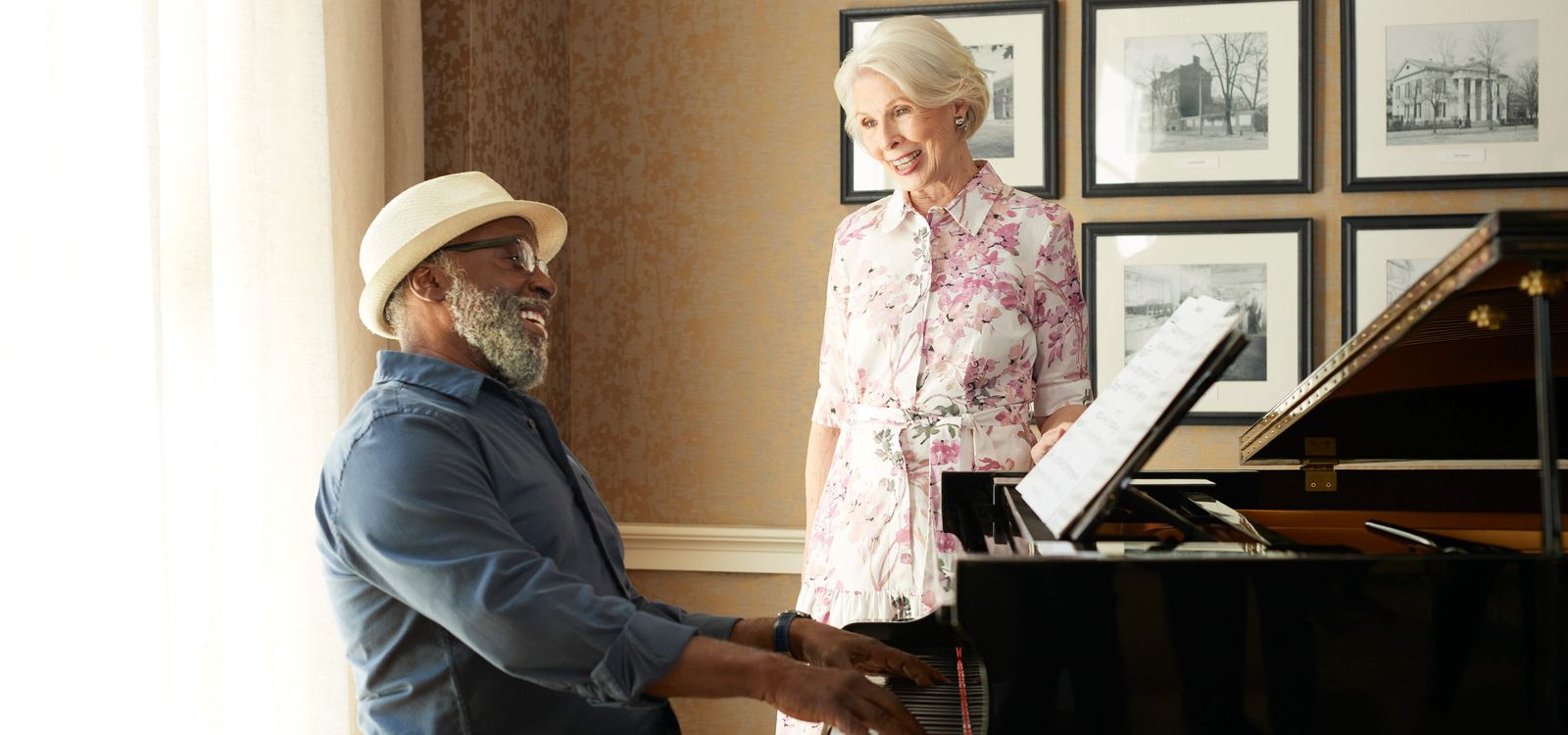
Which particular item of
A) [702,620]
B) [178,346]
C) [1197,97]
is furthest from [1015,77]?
[178,346]

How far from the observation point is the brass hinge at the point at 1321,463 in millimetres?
2242

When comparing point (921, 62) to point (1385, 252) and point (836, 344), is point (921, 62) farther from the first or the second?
point (1385, 252)

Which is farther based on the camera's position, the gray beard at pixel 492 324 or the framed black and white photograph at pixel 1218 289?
the framed black and white photograph at pixel 1218 289

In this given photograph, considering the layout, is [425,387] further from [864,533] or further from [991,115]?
[991,115]

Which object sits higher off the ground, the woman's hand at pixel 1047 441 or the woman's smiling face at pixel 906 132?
the woman's smiling face at pixel 906 132

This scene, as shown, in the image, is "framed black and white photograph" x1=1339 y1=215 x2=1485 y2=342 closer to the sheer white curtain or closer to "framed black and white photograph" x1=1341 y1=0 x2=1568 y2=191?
"framed black and white photograph" x1=1341 y1=0 x2=1568 y2=191

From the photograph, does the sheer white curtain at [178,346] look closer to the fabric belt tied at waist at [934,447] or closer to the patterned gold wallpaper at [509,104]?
the patterned gold wallpaper at [509,104]

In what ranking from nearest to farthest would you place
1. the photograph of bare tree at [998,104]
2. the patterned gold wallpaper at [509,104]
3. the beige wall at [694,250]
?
the patterned gold wallpaper at [509,104], the photograph of bare tree at [998,104], the beige wall at [694,250]

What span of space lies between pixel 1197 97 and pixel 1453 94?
61 cm

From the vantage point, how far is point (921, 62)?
7.47 ft

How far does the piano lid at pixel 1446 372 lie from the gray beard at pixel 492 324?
1.09m

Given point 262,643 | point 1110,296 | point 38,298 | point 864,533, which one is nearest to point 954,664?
point 864,533

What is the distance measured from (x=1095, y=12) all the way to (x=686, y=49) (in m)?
1.10

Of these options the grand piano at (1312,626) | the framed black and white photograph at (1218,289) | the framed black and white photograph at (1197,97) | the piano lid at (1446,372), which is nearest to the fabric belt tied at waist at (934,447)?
the piano lid at (1446,372)
